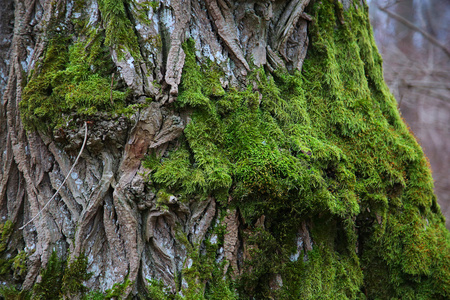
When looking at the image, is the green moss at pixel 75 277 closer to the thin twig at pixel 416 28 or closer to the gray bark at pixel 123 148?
the gray bark at pixel 123 148

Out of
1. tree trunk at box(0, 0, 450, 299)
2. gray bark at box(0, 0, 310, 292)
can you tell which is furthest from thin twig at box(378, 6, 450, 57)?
gray bark at box(0, 0, 310, 292)

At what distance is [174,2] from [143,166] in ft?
3.78

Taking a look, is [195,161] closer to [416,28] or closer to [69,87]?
[69,87]

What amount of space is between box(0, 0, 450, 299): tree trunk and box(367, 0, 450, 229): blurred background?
8170 mm

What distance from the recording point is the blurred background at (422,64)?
9422 mm

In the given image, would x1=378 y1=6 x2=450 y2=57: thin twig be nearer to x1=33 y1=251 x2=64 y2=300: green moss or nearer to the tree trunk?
the tree trunk

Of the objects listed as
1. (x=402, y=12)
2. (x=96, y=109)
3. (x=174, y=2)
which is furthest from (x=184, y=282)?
(x=402, y=12)

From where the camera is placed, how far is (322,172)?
2199mm

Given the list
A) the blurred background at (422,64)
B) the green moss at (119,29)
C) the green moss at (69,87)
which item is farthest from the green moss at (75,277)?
the blurred background at (422,64)

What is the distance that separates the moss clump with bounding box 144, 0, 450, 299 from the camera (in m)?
1.96

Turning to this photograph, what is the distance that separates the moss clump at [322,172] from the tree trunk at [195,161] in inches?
0.5

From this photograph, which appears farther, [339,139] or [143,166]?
[339,139]

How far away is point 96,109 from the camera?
1.89 meters

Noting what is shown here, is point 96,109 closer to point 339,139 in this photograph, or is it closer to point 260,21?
point 260,21
